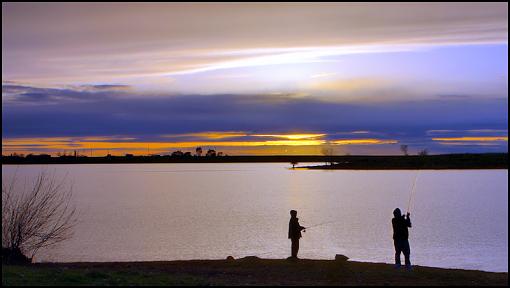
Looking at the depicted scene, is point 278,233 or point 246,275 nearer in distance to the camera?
point 246,275

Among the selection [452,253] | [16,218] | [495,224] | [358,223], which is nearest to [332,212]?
[358,223]

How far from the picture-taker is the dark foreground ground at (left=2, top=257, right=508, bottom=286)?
613 inches

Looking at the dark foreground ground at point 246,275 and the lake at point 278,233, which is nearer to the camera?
the dark foreground ground at point 246,275

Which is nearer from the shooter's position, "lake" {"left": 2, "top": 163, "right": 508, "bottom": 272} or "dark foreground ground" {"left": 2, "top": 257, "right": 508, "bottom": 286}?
"dark foreground ground" {"left": 2, "top": 257, "right": 508, "bottom": 286}

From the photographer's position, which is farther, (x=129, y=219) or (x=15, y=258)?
(x=129, y=219)

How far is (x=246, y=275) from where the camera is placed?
19.0 meters

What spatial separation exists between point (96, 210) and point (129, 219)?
8.99 metres

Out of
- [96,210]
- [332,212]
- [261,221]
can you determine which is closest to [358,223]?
[261,221]

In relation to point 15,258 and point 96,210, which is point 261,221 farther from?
point 15,258

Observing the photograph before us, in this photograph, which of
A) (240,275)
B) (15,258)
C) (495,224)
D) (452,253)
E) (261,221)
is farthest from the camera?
(261,221)

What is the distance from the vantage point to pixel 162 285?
14945 mm

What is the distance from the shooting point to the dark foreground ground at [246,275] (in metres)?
15.6

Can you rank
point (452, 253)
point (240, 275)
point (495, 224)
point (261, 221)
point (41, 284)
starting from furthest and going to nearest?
point (261, 221) < point (495, 224) < point (452, 253) < point (240, 275) < point (41, 284)

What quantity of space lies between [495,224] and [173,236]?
847 inches
